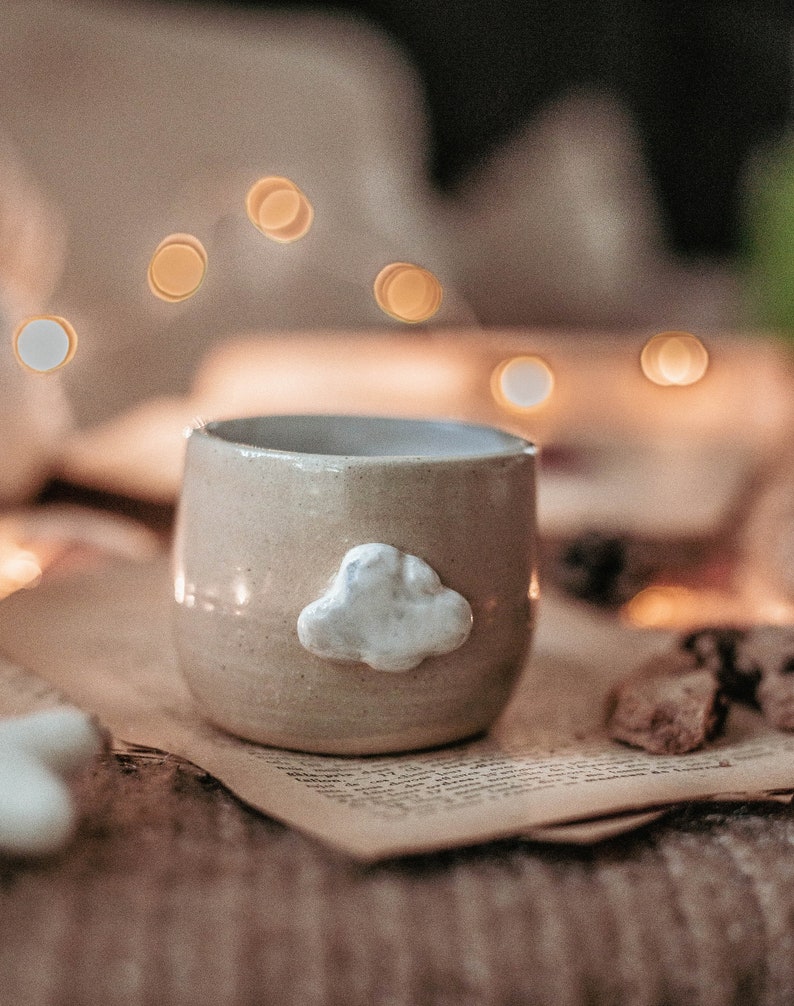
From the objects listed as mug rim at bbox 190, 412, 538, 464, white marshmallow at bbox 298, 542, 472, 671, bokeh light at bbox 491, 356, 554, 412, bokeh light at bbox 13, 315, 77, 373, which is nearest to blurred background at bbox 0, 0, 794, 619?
bokeh light at bbox 491, 356, 554, 412

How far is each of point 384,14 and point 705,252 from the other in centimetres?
93

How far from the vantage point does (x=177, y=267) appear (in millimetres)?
679

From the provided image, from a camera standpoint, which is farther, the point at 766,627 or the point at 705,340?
the point at 705,340

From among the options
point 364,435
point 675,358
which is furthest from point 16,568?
point 675,358

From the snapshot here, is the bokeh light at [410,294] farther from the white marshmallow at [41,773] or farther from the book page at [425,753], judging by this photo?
the white marshmallow at [41,773]

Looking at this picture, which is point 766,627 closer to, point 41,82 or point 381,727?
point 381,727

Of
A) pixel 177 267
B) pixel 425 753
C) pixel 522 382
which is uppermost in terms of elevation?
pixel 177 267

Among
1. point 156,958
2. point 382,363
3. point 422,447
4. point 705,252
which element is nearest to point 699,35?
point 705,252

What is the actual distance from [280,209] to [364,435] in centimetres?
33

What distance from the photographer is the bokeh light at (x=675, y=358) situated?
3.17 feet

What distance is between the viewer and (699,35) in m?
2.13

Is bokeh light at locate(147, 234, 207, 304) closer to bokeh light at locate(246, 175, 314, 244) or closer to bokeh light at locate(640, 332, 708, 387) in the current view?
bokeh light at locate(246, 175, 314, 244)

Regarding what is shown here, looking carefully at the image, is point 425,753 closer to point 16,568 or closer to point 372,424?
point 372,424

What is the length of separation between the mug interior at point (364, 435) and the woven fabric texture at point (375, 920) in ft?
0.68
